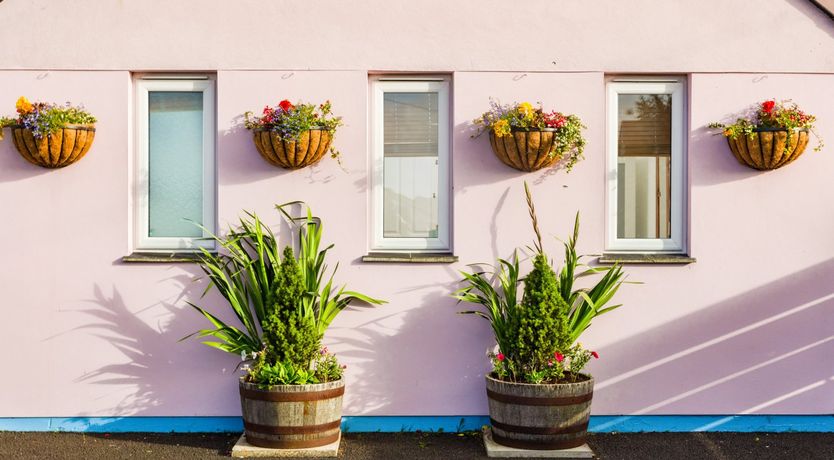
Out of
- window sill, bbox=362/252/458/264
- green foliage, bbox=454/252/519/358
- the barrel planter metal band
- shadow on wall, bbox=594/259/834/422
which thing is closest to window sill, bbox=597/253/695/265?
shadow on wall, bbox=594/259/834/422

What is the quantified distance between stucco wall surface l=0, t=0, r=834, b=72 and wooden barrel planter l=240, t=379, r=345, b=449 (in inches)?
89.1

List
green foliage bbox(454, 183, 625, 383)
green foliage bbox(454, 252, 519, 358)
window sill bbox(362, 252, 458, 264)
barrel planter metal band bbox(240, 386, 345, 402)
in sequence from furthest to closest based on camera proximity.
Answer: window sill bbox(362, 252, 458, 264) < green foliage bbox(454, 252, 519, 358) < green foliage bbox(454, 183, 625, 383) < barrel planter metal band bbox(240, 386, 345, 402)

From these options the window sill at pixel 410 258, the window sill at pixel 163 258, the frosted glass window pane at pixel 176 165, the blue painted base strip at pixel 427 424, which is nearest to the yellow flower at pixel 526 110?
the window sill at pixel 410 258

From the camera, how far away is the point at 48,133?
607cm

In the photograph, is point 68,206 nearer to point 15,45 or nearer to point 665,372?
point 15,45

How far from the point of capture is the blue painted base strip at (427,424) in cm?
639

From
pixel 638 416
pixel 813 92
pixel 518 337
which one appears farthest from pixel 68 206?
pixel 813 92

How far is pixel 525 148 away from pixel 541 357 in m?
1.39

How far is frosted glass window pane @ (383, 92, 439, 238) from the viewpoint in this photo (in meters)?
6.60

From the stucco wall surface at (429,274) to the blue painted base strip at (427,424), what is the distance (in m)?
0.06

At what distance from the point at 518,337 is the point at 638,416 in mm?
1265

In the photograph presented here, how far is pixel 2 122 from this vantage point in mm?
6246

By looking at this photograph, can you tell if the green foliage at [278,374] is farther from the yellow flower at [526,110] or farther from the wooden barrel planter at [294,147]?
the yellow flower at [526,110]

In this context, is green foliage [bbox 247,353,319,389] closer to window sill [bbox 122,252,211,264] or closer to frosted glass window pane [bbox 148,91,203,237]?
window sill [bbox 122,252,211,264]
